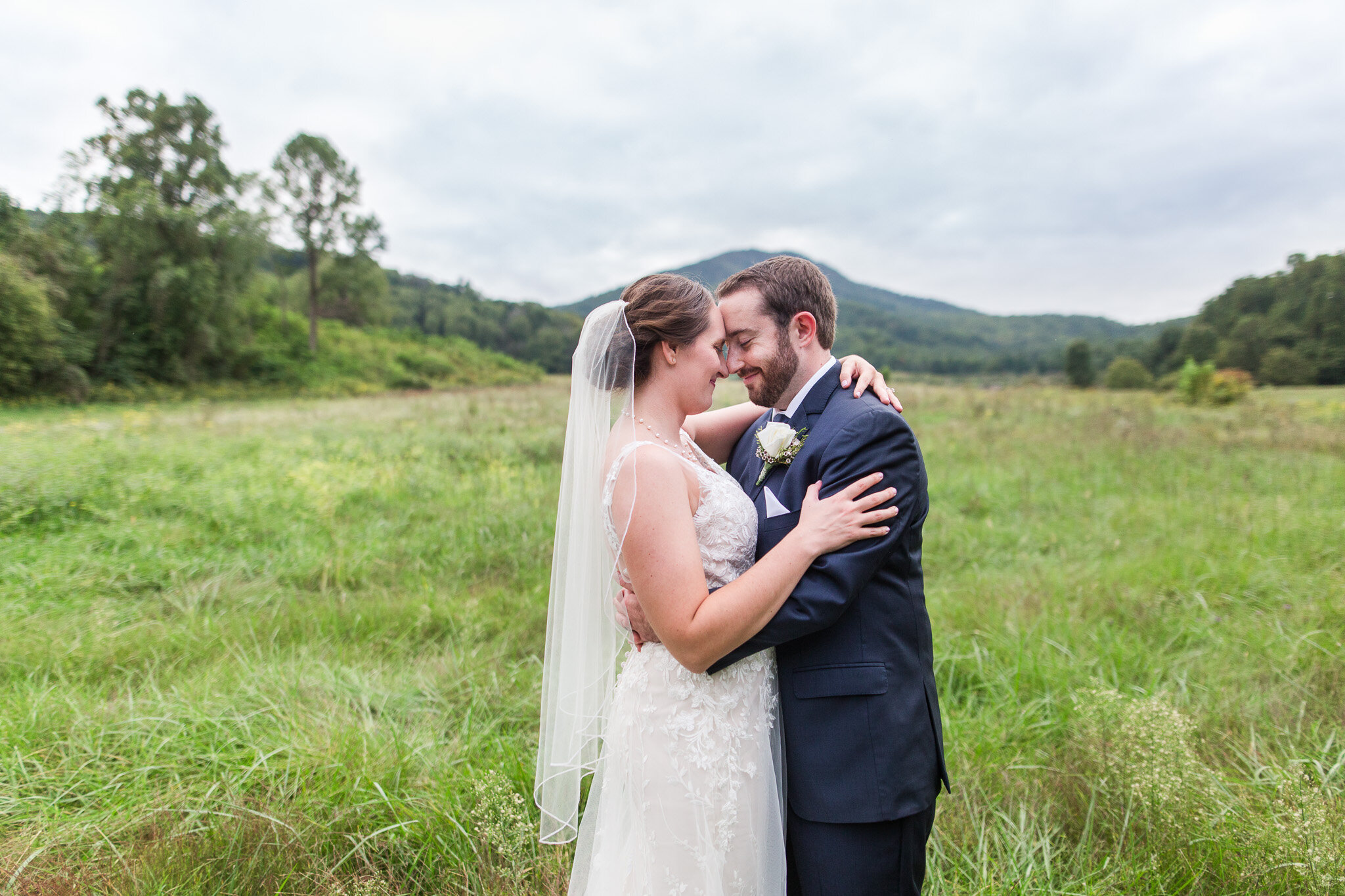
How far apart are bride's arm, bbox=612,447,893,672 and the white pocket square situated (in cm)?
16

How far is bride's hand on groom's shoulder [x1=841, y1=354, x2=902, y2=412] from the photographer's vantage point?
205 centimetres

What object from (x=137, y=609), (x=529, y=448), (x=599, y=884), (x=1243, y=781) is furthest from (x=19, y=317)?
(x=1243, y=781)

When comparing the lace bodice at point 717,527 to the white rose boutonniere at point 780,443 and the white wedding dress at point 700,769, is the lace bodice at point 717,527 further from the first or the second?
the white rose boutonniere at point 780,443

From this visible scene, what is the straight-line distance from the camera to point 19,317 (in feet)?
69.0

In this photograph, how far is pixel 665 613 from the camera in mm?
1721

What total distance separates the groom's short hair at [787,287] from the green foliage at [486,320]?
42.7 m

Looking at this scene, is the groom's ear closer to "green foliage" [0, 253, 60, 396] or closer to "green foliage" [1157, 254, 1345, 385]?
"green foliage" [0, 253, 60, 396]

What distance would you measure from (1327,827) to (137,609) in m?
6.97

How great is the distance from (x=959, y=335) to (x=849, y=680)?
111m

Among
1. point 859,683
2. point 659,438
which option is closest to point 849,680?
point 859,683

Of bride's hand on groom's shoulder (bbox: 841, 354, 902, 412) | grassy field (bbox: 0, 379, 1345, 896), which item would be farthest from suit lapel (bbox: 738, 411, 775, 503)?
grassy field (bbox: 0, 379, 1345, 896)

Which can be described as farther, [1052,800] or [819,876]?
[1052,800]

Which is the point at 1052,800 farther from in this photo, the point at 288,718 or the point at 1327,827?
the point at 288,718

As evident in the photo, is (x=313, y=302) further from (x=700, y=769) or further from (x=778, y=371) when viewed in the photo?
(x=700, y=769)
